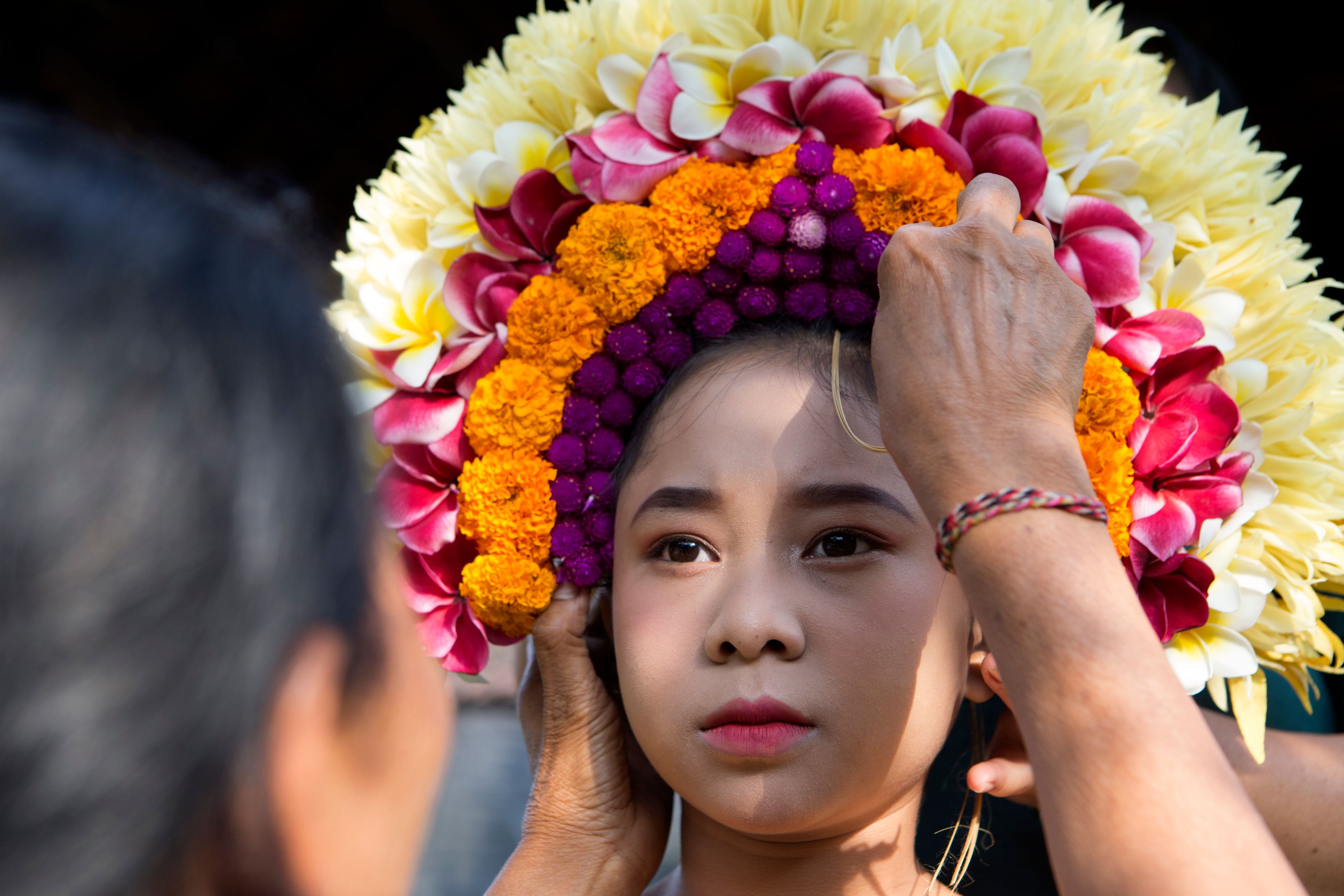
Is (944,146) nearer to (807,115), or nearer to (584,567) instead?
(807,115)

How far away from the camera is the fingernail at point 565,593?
1674mm

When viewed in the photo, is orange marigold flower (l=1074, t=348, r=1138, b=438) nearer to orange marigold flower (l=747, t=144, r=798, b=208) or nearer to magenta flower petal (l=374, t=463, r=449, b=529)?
orange marigold flower (l=747, t=144, r=798, b=208)

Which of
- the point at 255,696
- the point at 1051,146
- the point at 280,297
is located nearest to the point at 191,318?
the point at 280,297

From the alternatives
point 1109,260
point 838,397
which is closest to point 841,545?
point 838,397

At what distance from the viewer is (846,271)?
155 centimetres

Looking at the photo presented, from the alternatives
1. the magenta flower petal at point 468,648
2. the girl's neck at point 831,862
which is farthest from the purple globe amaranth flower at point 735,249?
the girl's neck at point 831,862

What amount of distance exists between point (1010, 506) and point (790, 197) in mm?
660

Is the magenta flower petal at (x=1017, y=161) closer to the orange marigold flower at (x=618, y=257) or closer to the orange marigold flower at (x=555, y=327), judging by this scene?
the orange marigold flower at (x=618, y=257)

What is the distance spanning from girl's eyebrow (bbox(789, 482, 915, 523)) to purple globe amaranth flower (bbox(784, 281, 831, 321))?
0.94 feet

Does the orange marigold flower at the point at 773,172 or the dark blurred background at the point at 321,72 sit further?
the dark blurred background at the point at 321,72

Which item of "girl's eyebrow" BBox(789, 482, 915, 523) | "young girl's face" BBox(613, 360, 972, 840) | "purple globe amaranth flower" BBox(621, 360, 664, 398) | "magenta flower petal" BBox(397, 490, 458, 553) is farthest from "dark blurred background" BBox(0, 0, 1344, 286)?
"girl's eyebrow" BBox(789, 482, 915, 523)

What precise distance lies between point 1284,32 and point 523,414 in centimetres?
362

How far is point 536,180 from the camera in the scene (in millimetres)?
1632

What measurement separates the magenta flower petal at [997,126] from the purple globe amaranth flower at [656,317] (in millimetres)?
471
